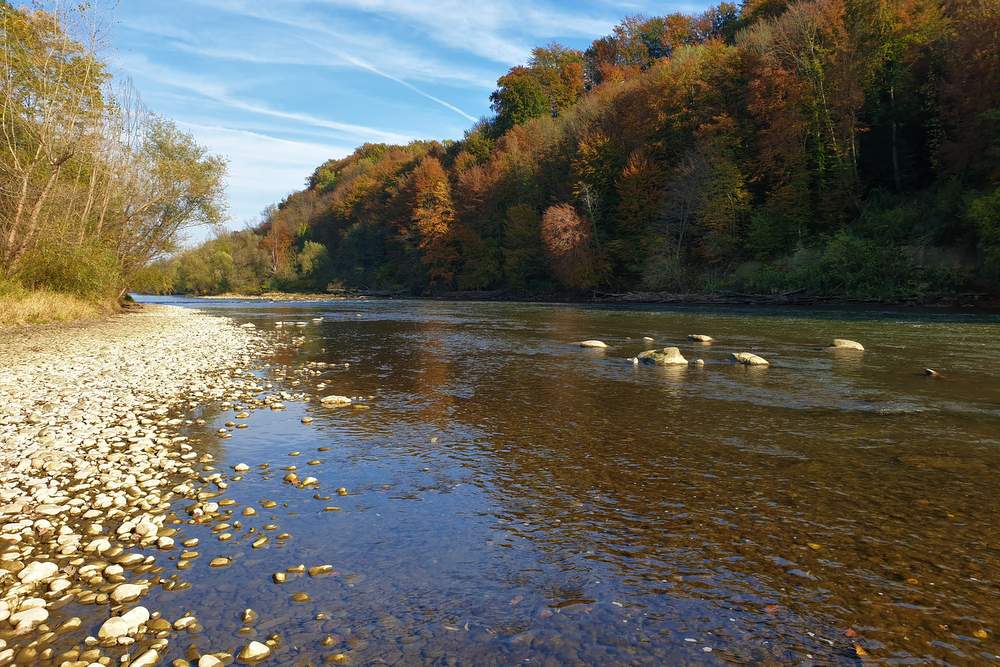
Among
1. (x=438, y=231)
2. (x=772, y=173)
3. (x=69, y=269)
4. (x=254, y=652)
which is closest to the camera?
(x=254, y=652)

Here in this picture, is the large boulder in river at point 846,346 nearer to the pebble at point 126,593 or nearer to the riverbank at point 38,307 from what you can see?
the pebble at point 126,593

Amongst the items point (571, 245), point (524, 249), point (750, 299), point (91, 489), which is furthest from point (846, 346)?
point (524, 249)

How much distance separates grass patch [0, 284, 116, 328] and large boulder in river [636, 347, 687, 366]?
23992 millimetres

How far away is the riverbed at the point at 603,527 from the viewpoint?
4.07m

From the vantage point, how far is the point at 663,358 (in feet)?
56.3

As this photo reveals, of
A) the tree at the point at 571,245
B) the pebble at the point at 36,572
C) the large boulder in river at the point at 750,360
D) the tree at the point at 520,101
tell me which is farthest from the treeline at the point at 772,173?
the pebble at the point at 36,572

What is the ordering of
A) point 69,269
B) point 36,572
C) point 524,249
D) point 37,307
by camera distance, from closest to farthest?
point 36,572, point 37,307, point 69,269, point 524,249

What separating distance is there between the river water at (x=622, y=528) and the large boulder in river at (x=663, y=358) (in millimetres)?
3491

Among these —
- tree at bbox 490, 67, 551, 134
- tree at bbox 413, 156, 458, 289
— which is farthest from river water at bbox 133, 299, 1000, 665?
tree at bbox 490, 67, 551, 134

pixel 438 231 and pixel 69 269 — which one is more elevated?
pixel 438 231

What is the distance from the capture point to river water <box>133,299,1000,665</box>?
4066 millimetres

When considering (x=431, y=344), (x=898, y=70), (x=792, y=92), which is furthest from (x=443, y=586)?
(x=898, y=70)

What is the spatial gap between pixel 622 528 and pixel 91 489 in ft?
18.6

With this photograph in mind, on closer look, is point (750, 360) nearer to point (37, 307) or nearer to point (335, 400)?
A: point (335, 400)
